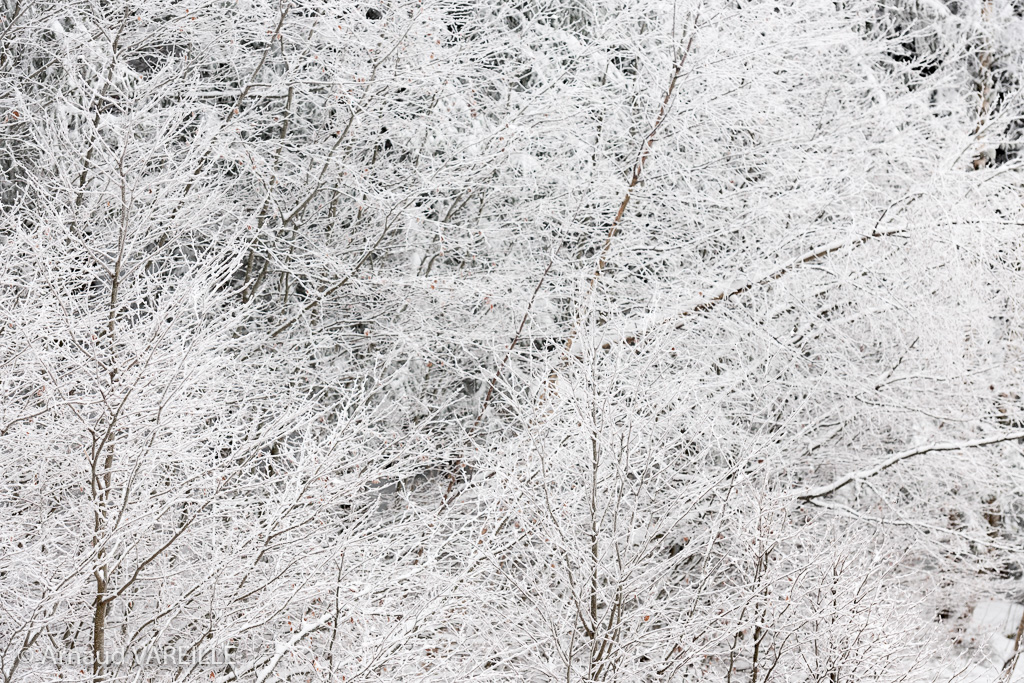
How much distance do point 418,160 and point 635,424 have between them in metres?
4.10

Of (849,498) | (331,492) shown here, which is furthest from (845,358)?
(331,492)

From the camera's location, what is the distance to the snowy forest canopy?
18.2 feet

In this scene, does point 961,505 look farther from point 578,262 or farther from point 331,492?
point 331,492

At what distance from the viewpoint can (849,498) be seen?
9656 mm

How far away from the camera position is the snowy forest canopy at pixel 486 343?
555 cm

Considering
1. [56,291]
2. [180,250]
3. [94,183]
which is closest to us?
[56,291]

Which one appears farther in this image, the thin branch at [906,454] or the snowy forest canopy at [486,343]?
the thin branch at [906,454]

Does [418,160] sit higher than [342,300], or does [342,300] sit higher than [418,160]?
[418,160]

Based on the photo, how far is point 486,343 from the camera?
8.45 m

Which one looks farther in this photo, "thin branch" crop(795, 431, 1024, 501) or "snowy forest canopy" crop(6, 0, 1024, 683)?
"thin branch" crop(795, 431, 1024, 501)

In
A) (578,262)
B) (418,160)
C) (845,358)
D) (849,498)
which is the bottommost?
(849,498)

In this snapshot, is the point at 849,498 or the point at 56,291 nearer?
the point at 56,291

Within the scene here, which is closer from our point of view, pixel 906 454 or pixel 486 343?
pixel 906 454

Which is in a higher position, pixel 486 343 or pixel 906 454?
pixel 486 343
